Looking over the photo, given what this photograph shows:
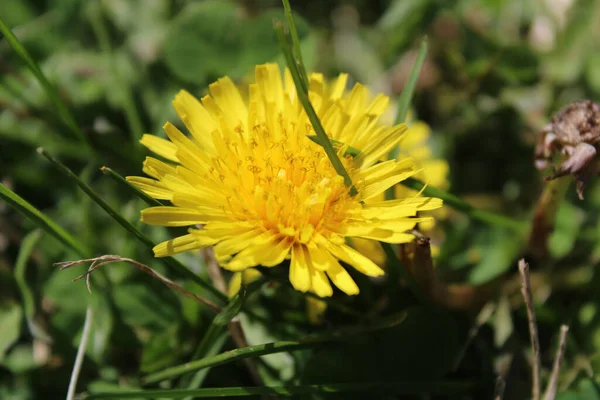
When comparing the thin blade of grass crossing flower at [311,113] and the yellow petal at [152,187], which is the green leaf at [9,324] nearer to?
the yellow petal at [152,187]

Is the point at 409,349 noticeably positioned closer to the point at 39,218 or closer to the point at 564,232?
the point at 564,232

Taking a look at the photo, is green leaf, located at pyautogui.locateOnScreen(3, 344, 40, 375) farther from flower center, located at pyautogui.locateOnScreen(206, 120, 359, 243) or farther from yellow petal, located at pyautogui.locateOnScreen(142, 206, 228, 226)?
flower center, located at pyautogui.locateOnScreen(206, 120, 359, 243)

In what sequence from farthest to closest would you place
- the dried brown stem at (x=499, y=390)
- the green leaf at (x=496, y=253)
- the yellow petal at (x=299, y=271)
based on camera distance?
1. the green leaf at (x=496, y=253)
2. the dried brown stem at (x=499, y=390)
3. the yellow petal at (x=299, y=271)

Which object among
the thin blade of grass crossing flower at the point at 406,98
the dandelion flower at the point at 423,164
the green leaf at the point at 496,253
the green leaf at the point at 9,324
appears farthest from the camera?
the dandelion flower at the point at 423,164

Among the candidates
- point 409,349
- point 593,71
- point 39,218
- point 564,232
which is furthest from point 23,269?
point 593,71

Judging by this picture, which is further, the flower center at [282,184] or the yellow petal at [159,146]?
the yellow petal at [159,146]

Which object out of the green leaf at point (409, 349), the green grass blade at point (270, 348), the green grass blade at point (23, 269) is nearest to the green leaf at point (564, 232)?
the green leaf at point (409, 349)

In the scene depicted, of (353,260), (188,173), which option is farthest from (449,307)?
(188,173)
